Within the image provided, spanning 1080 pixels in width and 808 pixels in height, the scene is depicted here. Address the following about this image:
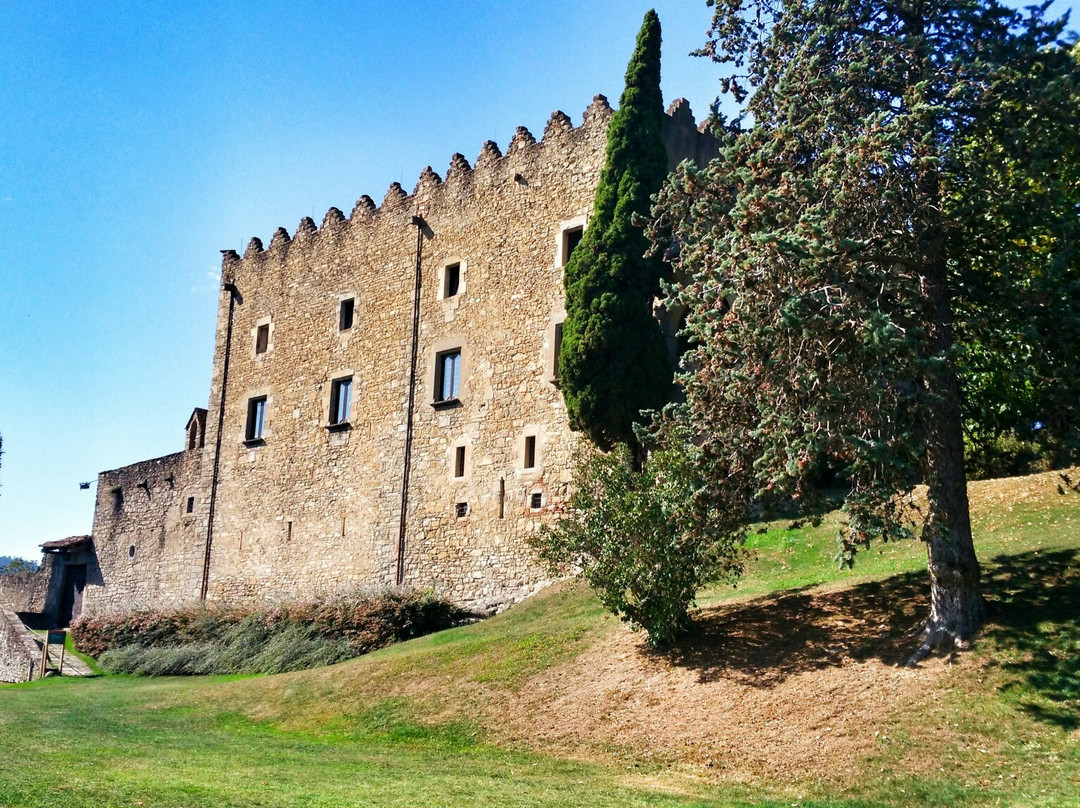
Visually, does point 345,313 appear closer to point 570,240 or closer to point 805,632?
point 570,240

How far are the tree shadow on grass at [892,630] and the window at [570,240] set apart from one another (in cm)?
1024

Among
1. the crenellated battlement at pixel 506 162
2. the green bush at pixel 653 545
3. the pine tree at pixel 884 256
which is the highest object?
the crenellated battlement at pixel 506 162

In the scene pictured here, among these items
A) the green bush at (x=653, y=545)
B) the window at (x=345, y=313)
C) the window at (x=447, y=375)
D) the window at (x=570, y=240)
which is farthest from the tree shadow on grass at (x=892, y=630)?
the window at (x=345, y=313)

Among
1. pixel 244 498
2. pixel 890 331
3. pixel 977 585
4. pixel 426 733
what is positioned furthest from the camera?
pixel 244 498

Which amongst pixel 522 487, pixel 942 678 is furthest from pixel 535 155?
pixel 942 678

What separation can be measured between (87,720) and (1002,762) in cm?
1354

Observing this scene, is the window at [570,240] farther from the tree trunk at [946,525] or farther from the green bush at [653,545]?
the tree trunk at [946,525]

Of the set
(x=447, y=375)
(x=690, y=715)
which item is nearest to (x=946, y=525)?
(x=690, y=715)

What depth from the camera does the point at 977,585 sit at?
39.6 feet

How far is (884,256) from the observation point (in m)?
11.7

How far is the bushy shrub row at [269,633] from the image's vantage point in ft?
70.8

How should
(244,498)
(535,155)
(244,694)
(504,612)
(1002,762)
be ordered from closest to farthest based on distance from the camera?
(1002,762) → (244,694) → (504,612) → (535,155) → (244,498)

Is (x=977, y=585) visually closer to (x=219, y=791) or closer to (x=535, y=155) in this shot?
(x=219, y=791)

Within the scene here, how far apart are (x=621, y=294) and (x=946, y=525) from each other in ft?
32.0
